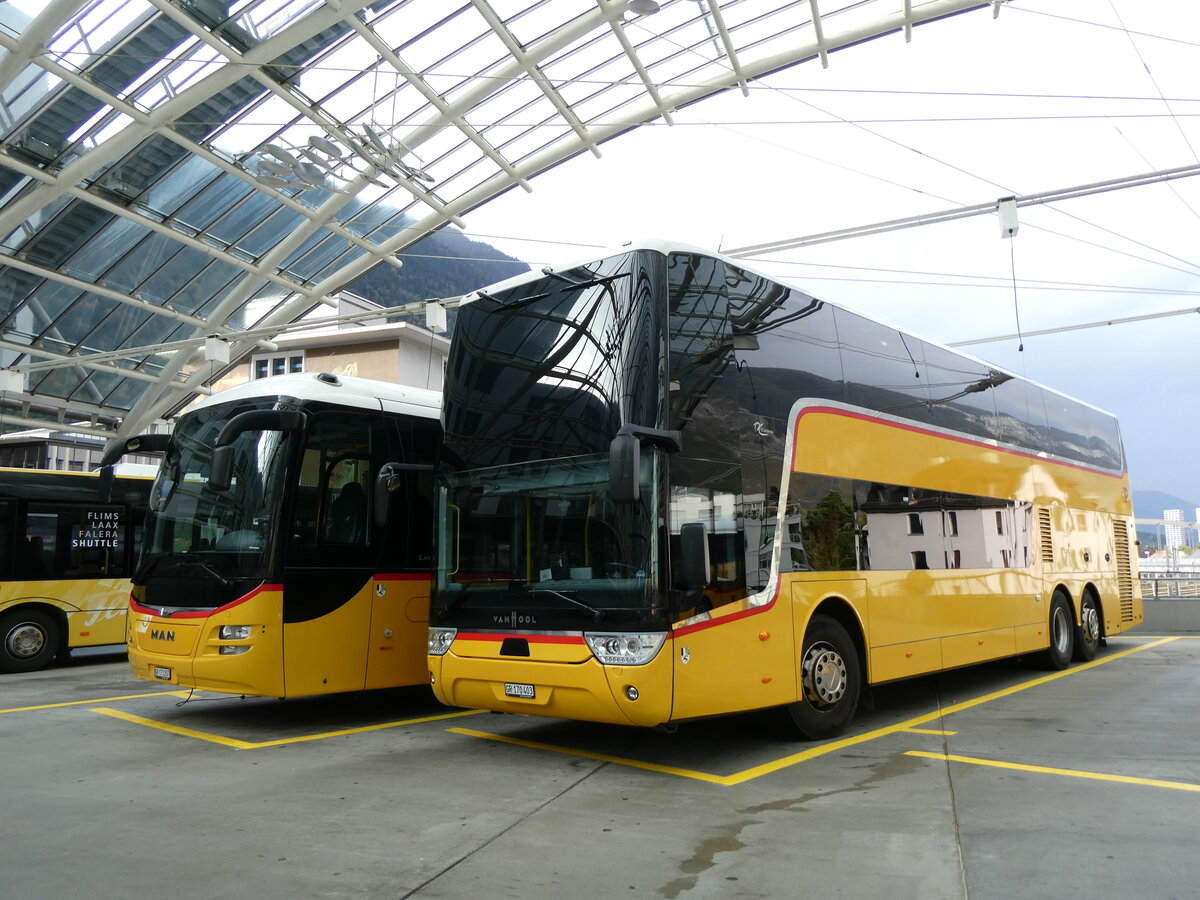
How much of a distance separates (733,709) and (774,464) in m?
1.98

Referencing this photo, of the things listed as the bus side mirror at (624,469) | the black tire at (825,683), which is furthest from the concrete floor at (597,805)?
the bus side mirror at (624,469)

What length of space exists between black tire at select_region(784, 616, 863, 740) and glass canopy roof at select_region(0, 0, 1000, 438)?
11491 mm

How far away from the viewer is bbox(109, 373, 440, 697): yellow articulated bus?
8.28 meters

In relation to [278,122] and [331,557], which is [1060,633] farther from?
[278,122]

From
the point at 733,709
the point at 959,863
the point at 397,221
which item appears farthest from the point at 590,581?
the point at 397,221

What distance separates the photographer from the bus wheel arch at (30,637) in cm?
1341

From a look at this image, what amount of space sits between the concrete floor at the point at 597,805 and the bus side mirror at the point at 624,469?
1985mm

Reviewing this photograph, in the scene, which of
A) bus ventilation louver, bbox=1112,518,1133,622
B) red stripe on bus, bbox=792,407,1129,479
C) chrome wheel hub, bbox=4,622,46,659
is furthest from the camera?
bus ventilation louver, bbox=1112,518,1133,622

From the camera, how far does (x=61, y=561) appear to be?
1406 centimetres

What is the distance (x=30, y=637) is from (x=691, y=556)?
11812mm

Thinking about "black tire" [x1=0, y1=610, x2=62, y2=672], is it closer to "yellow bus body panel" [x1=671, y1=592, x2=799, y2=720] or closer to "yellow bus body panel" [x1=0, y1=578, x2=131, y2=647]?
"yellow bus body panel" [x1=0, y1=578, x2=131, y2=647]

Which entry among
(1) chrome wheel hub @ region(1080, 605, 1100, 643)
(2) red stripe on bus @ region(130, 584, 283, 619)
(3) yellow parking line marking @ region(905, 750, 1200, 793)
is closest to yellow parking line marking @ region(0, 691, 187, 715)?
(2) red stripe on bus @ region(130, 584, 283, 619)

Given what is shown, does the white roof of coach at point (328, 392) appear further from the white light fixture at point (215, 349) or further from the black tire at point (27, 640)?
the white light fixture at point (215, 349)

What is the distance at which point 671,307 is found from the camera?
694 centimetres
